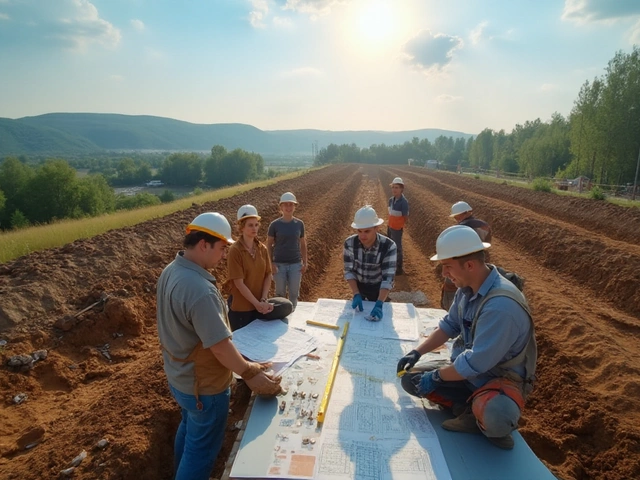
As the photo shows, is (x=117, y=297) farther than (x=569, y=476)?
Yes

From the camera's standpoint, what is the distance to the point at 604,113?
31.2 metres

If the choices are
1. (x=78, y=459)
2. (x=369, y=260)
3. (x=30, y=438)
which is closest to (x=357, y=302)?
(x=369, y=260)

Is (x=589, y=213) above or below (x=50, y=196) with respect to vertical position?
above

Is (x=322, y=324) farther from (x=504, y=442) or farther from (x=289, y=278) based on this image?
(x=504, y=442)

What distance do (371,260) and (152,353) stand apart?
10.4 ft

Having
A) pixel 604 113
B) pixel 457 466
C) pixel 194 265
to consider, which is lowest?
pixel 457 466

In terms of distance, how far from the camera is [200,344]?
95.2 inches

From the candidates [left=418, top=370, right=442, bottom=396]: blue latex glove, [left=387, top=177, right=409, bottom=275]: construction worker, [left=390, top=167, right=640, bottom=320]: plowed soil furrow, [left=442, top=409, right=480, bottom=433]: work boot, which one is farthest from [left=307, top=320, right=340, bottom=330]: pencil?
[left=390, top=167, right=640, bottom=320]: plowed soil furrow

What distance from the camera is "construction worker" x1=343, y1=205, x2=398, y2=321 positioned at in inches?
165

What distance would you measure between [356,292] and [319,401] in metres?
1.68

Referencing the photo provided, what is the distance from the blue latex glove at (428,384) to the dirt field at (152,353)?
1.81 meters

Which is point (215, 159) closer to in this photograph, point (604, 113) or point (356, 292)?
point (604, 113)

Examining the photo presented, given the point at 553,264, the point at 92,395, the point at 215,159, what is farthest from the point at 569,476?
the point at 215,159

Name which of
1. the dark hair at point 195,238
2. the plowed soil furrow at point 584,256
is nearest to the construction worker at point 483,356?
the dark hair at point 195,238
